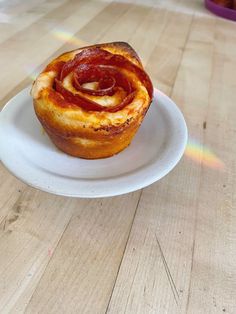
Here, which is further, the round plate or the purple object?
the purple object

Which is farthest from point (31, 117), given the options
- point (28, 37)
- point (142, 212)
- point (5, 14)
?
point (5, 14)

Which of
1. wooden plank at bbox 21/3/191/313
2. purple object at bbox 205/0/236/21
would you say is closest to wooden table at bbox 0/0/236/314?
wooden plank at bbox 21/3/191/313

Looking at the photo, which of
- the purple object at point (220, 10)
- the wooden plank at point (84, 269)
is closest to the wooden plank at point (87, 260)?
the wooden plank at point (84, 269)

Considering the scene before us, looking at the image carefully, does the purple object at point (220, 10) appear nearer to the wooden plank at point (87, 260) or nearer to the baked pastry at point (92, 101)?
the baked pastry at point (92, 101)

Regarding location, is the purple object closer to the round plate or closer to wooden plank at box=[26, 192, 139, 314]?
the round plate

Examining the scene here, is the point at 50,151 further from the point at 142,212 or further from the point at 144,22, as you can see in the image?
the point at 144,22

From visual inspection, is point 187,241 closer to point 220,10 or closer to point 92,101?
point 92,101
